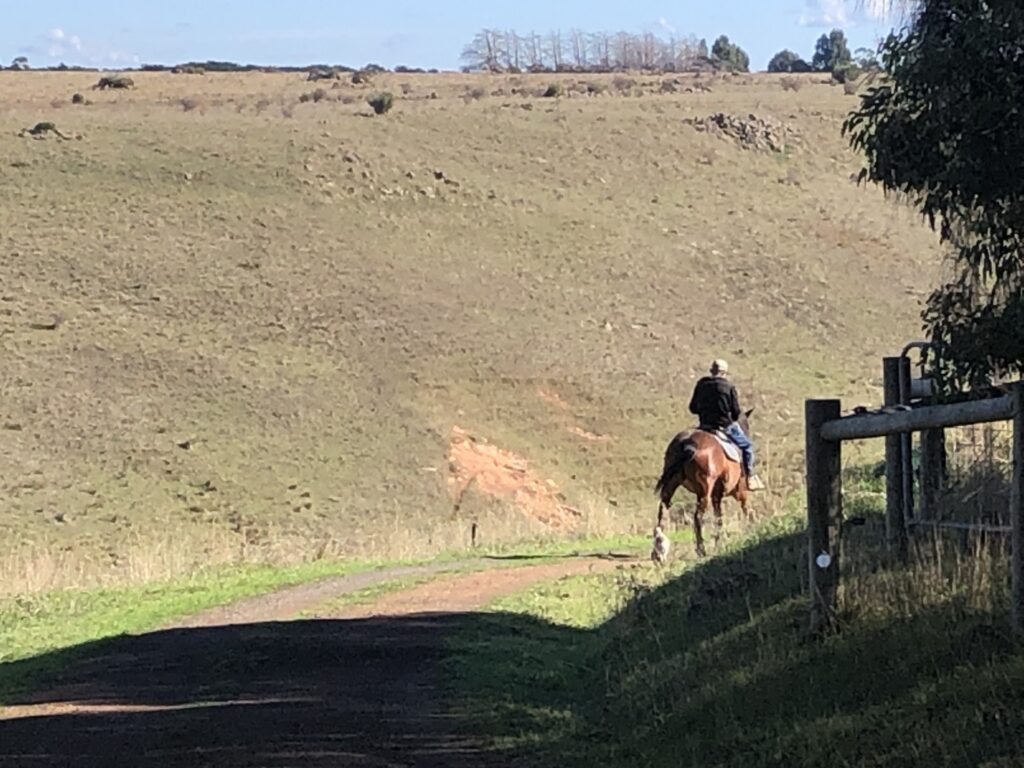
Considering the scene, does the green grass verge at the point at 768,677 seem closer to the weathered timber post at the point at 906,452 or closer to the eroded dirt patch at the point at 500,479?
the weathered timber post at the point at 906,452

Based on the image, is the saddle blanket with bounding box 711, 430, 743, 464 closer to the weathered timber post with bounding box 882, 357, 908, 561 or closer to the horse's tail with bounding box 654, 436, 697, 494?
the horse's tail with bounding box 654, 436, 697, 494

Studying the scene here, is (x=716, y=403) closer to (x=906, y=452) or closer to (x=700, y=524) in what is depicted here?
(x=700, y=524)

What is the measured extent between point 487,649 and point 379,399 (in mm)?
28818

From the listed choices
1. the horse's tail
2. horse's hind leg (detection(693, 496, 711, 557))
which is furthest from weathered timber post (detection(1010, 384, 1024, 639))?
the horse's tail

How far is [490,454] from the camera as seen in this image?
127 ft

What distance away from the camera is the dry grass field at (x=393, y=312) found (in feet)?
109

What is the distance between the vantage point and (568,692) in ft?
34.8

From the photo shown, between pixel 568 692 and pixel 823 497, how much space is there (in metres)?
2.21

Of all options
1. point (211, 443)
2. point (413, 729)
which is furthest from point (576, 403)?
point (413, 729)

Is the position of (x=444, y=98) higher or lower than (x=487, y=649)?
higher

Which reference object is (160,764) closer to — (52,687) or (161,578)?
(52,687)

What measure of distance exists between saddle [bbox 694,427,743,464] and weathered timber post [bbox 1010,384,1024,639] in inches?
515

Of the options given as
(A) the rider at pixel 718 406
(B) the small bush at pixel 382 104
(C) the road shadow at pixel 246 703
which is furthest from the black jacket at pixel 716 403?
(B) the small bush at pixel 382 104

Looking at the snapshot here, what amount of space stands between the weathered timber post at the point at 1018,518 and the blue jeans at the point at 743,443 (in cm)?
1344
